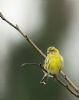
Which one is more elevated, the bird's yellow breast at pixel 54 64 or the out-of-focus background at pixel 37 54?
the out-of-focus background at pixel 37 54

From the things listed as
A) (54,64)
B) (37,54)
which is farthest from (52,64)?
(37,54)

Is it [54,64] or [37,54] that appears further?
[37,54]

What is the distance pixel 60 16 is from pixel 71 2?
0.66m

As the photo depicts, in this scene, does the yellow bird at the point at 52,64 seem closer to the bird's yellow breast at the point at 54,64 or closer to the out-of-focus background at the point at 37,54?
the bird's yellow breast at the point at 54,64

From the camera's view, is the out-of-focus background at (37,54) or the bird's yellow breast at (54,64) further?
the out-of-focus background at (37,54)

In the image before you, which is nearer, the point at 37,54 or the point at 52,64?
the point at 52,64

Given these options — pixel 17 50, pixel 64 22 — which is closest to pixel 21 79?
pixel 17 50

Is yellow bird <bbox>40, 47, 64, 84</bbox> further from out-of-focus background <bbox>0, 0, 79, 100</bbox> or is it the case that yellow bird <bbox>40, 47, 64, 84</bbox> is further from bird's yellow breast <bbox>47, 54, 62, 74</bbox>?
out-of-focus background <bbox>0, 0, 79, 100</bbox>

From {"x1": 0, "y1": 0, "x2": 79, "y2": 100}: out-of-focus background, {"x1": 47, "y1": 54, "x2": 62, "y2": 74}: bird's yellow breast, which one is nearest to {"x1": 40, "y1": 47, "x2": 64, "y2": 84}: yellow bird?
{"x1": 47, "y1": 54, "x2": 62, "y2": 74}: bird's yellow breast

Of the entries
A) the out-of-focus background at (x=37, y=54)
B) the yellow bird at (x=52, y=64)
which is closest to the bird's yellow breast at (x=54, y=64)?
the yellow bird at (x=52, y=64)

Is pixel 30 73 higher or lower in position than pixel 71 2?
lower

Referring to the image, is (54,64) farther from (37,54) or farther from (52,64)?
(37,54)

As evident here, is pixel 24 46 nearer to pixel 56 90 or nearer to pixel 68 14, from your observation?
pixel 56 90

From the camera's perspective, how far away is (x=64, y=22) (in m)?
22.1
